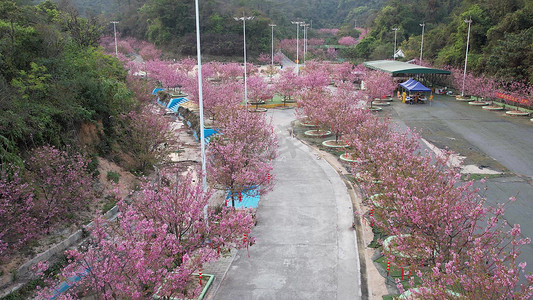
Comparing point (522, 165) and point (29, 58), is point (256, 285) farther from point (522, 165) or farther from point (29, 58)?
point (522, 165)

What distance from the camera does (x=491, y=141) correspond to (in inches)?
1011

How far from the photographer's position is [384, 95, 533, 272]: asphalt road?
52.5 ft

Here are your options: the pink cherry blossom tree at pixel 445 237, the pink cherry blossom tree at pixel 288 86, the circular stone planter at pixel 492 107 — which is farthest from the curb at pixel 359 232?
the circular stone planter at pixel 492 107

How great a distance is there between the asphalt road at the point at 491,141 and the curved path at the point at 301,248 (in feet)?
16.7

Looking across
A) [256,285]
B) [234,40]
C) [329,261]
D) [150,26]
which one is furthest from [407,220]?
[150,26]

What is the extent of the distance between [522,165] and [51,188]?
68.4ft

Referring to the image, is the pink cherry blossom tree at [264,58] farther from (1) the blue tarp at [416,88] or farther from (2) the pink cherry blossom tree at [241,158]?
(2) the pink cherry blossom tree at [241,158]

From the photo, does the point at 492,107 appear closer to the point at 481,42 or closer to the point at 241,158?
the point at 481,42

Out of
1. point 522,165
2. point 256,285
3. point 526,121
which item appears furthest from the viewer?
point 526,121

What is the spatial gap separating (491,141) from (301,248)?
60.7ft

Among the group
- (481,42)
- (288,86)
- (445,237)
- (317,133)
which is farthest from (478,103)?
(445,237)

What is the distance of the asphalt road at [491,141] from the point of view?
52.5ft

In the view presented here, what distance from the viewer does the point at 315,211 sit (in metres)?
15.6

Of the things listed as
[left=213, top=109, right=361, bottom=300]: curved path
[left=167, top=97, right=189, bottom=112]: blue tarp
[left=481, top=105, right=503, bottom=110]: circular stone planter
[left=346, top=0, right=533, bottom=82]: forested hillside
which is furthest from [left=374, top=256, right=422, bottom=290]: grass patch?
[left=346, top=0, right=533, bottom=82]: forested hillside
